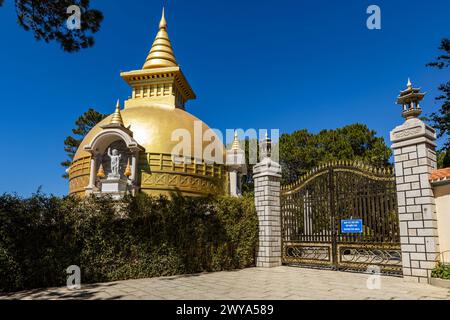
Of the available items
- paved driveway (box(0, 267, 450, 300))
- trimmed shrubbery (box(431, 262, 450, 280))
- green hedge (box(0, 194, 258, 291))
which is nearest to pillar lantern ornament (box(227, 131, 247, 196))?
green hedge (box(0, 194, 258, 291))

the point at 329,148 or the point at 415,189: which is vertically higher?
the point at 329,148

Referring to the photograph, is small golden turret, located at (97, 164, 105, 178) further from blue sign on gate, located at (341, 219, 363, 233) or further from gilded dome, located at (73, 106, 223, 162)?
blue sign on gate, located at (341, 219, 363, 233)

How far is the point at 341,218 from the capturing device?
10234 millimetres

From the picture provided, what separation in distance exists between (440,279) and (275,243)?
5206 millimetres

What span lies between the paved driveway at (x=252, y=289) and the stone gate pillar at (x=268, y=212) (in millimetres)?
2035

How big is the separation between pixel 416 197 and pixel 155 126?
15096 millimetres

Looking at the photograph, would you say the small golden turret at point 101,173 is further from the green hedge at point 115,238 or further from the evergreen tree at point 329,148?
the evergreen tree at point 329,148

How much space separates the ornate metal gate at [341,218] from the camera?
29.7 ft

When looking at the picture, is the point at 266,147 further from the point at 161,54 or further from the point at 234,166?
the point at 161,54

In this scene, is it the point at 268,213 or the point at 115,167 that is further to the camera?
the point at 115,167

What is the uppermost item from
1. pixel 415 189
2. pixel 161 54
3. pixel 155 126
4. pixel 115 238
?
pixel 161 54

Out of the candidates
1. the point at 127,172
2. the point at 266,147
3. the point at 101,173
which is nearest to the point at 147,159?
the point at 127,172
